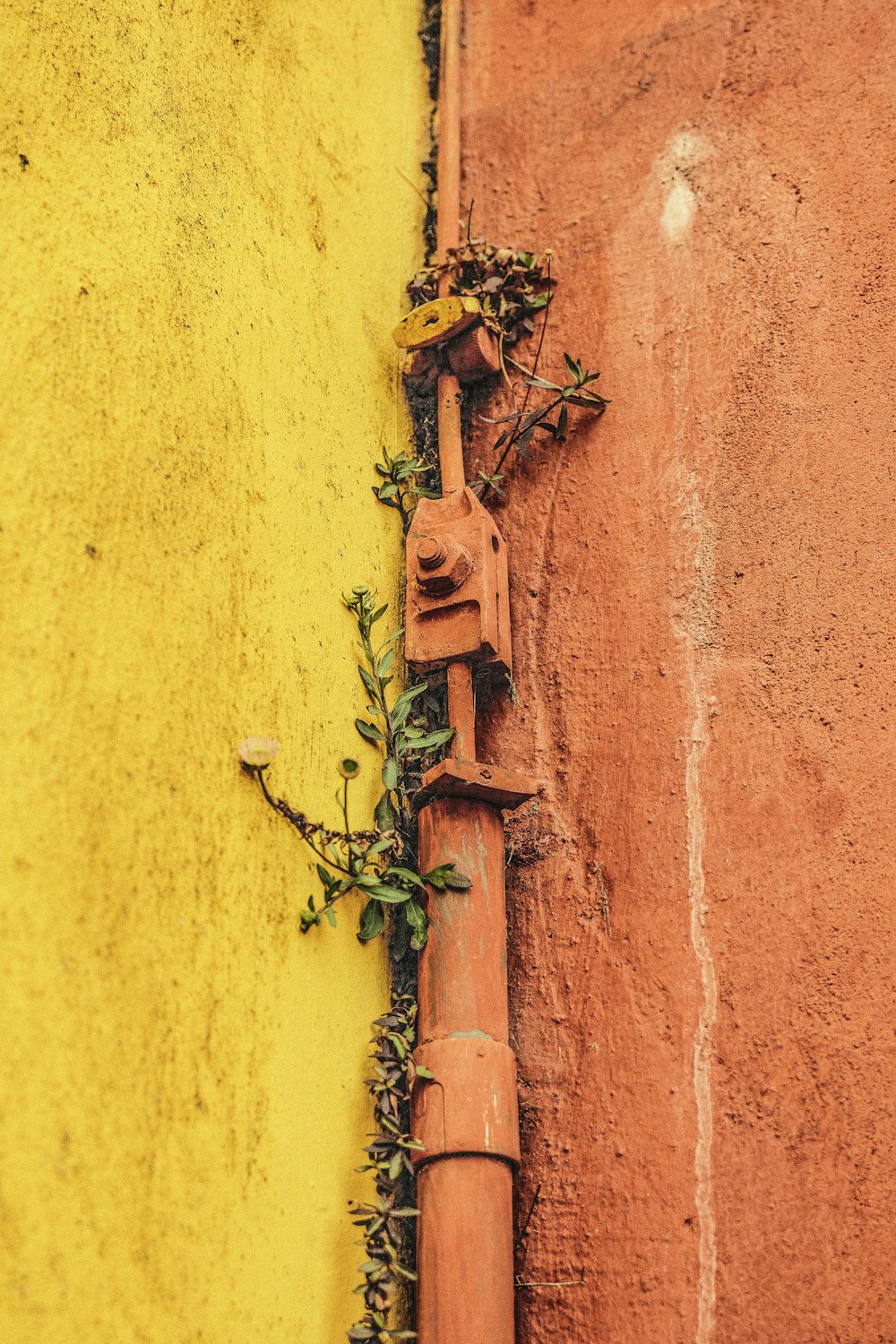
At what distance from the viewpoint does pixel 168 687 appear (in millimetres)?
1546

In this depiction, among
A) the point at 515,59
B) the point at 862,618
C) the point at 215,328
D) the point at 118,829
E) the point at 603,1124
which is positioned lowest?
the point at 603,1124

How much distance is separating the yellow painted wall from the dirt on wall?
393 mm

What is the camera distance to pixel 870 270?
2084 millimetres

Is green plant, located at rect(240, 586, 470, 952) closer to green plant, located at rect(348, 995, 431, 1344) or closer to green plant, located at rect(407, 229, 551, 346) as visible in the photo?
green plant, located at rect(348, 995, 431, 1344)

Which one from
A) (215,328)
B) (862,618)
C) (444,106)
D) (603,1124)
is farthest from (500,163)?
(603,1124)

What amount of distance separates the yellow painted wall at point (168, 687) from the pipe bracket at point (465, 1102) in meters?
0.11

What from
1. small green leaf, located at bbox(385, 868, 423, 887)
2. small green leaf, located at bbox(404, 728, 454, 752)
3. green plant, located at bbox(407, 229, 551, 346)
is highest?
green plant, located at bbox(407, 229, 551, 346)

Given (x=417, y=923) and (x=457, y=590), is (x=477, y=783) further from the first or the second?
(x=457, y=590)

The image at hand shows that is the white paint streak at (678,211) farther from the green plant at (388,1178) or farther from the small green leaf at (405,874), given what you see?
the green plant at (388,1178)

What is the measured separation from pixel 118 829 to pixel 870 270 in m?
1.70

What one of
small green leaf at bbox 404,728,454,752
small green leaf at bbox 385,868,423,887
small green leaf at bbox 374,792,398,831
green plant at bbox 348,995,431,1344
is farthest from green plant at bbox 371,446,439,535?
green plant at bbox 348,995,431,1344

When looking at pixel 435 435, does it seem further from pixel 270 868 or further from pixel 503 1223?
pixel 503 1223

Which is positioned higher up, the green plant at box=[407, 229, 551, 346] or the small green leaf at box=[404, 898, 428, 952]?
the green plant at box=[407, 229, 551, 346]

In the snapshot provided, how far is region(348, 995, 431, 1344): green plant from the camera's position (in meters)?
1.68
